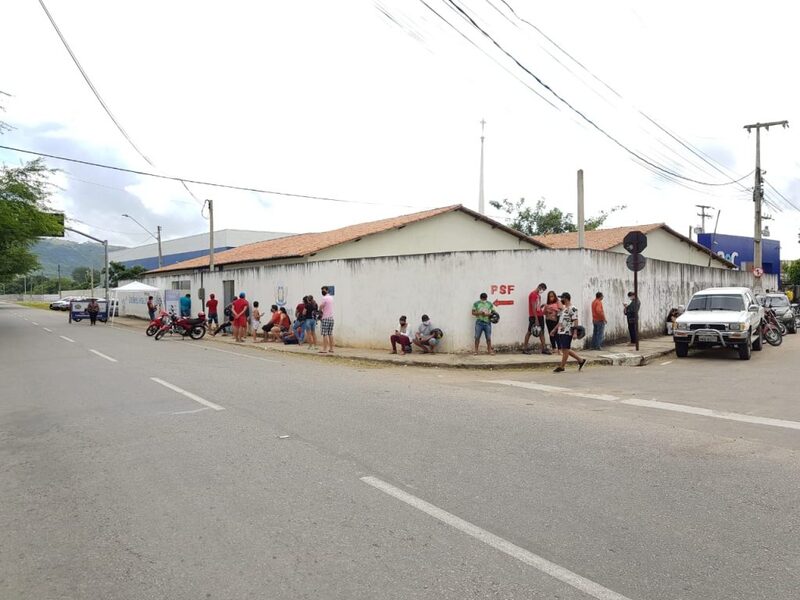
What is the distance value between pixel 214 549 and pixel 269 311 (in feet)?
61.4

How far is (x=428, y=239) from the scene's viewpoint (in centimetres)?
2453

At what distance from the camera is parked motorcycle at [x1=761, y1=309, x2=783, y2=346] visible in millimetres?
18109

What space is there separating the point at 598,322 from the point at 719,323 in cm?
280

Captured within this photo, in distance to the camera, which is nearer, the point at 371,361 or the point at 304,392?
the point at 304,392

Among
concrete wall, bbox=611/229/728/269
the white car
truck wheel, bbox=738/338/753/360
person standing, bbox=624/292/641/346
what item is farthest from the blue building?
truck wheel, bbox=738/338/753/360

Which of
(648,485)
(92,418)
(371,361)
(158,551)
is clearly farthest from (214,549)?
(371,361)

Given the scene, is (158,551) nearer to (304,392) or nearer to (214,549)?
(214,549)

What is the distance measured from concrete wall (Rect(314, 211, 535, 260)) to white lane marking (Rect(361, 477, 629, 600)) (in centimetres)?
1850

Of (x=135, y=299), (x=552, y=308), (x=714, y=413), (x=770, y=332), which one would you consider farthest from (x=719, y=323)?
(x=135, y=299)

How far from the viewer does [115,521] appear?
414 centimetres

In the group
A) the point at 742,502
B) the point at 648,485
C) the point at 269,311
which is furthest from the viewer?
the point at 269,311

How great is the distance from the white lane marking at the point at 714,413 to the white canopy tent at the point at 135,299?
95.8ft

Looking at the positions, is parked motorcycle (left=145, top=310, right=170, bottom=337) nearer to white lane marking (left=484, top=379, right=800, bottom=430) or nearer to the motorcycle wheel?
white lane marking (left=484, top=379, right=800, bottom=430)

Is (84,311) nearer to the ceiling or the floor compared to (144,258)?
nearer to the floor
